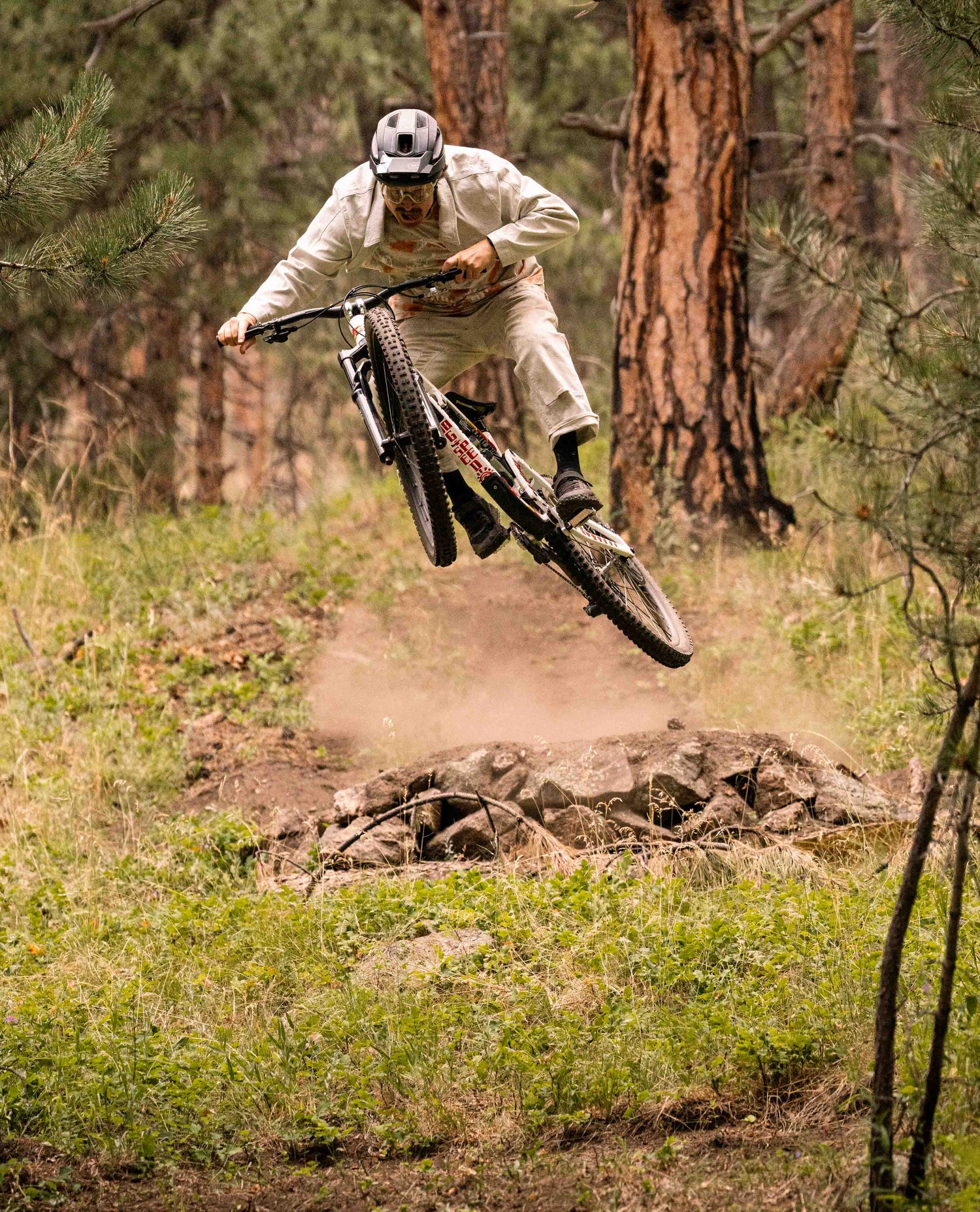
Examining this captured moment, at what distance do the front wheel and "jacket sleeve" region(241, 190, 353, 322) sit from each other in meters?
1.48

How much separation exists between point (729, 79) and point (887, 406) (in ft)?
20.7

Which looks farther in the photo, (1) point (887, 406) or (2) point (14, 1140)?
(2) point (14, 1140)

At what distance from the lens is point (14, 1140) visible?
155 inches

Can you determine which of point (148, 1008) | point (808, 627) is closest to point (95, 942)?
point (148, 1008)

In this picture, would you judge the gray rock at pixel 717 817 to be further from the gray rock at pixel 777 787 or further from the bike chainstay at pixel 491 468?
the bike chainstay at pixel 491 468

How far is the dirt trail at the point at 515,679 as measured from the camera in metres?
7.80

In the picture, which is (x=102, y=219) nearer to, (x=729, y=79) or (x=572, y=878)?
(x=572, y=878)

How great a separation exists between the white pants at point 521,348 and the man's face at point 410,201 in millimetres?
566

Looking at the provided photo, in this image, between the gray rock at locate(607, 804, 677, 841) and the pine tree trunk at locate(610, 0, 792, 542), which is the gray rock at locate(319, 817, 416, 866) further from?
the pine tree trunk at locate(610, 0, 792, 542)

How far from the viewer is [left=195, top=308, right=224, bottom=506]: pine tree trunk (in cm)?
1330

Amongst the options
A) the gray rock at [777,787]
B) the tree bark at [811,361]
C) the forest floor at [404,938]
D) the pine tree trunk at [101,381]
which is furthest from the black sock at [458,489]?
the pine tree trunk at [101,381]

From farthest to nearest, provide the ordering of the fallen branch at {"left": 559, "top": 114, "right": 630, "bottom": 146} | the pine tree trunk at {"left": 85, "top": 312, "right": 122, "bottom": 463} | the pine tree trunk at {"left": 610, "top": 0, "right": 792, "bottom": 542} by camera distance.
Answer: the pine tree trunk at {"left": 85, "top": 312, "right": 122, "bottom": 463} < the fallen branch at {"left": 559, "top": 114, "right": 630, "bottom": 146} < the pine tree trunk at {"left": 610, "top": 0, "right": 792, "bottom": 542}

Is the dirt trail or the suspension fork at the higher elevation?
the suspension fork

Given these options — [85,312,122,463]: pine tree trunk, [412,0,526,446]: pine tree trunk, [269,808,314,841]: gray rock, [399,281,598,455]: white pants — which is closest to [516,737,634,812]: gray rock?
[269,808,314,841]: gray rock
